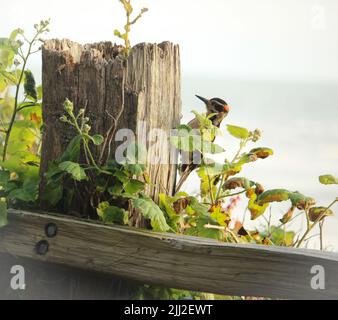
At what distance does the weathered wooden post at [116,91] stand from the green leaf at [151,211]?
222 mm

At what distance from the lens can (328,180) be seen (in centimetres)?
356

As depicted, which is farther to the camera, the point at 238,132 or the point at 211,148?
the point at 238,132

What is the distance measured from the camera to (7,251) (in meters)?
3.49

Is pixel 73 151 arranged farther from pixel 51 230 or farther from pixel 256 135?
pixel 256 135

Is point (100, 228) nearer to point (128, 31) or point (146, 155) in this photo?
point (146, 155)

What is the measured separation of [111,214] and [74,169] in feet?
0.99

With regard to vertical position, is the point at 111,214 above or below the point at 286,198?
below

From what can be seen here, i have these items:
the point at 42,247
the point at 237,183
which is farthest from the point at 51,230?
the point at 237,183

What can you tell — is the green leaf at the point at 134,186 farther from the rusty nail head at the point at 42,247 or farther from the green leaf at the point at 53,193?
the rusty nail head at the point at 42,247

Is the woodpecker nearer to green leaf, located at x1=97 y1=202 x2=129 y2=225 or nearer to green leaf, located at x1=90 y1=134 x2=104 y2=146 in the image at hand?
green leaf, located at x1=97 y1=202 x2=129 y2=225

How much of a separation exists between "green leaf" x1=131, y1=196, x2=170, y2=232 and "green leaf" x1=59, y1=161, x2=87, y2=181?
0.27 meters

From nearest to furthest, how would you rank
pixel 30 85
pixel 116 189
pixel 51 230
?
pixel 116 189 < pixel 51 230 < pixel 30 85

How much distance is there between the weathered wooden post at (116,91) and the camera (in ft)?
10.9
